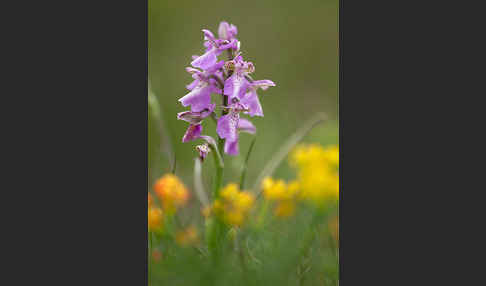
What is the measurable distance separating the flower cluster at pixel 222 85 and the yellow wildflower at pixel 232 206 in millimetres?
288

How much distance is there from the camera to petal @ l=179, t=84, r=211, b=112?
2732 mm

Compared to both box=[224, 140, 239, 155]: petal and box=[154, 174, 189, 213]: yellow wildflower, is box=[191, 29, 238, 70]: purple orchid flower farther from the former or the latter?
box=[154, 174, 189, 213]: yellow wildflower

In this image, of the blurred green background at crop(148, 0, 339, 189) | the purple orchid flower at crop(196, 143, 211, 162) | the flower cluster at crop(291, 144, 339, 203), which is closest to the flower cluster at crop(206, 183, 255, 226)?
the purple orchid flower at crop(196, 143, 211, 162)

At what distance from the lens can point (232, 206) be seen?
2660 millimetres

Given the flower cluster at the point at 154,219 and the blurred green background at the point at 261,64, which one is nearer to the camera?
the flower cluster at the point at 154,219

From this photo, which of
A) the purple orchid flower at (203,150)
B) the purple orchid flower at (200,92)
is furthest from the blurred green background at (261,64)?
the purple orchid flower at (203,150)

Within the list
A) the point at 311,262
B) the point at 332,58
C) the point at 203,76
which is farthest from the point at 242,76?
the point at 332,58

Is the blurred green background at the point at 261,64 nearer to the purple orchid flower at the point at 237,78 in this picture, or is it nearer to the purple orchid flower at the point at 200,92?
the purple orchid flower at the point at 200,92

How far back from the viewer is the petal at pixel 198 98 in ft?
8.96

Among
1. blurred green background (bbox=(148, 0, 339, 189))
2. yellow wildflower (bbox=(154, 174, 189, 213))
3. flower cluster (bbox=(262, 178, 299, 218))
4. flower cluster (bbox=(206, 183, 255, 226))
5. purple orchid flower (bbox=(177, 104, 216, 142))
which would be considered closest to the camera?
flower cluster (bbox=(206, 183, 255, 226))

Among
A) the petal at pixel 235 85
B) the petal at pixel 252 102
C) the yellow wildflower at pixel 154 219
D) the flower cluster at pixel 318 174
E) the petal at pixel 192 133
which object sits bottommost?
the yellow wildflower at pixel 154 219

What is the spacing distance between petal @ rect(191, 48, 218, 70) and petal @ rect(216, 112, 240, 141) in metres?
0.31

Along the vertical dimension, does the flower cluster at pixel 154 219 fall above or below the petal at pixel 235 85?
below

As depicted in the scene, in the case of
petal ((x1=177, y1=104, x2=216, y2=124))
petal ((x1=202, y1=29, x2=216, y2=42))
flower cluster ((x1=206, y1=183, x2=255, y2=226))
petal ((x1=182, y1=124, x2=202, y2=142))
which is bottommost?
flower cluster ((x1=206, y1=183, x2=255, y2=226))
